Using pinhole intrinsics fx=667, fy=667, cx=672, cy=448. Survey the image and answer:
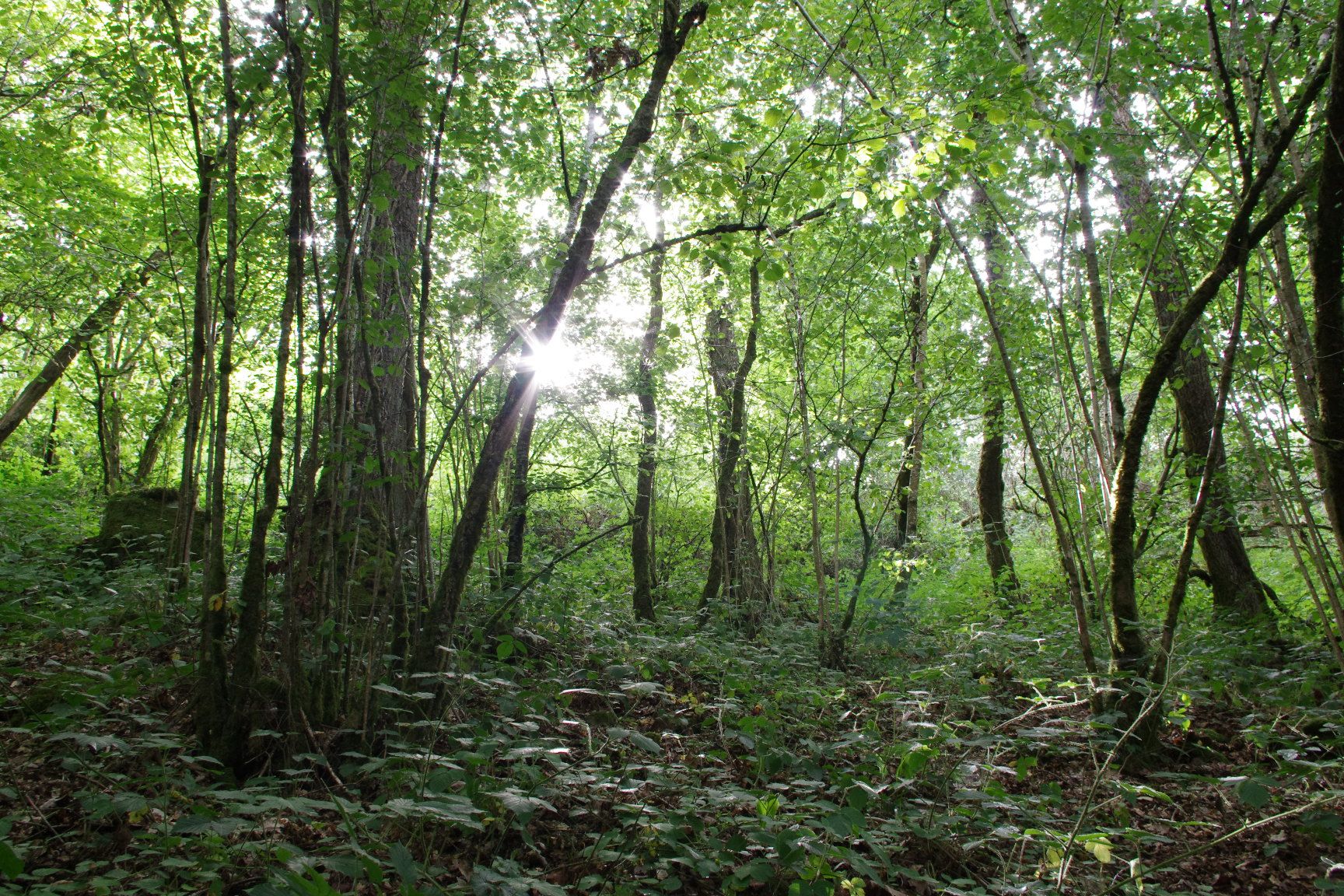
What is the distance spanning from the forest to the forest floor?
3cm

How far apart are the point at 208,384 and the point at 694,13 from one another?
2.85 meters

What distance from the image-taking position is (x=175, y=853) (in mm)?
1825

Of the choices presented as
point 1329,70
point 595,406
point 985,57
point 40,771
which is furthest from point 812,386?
point 40,771

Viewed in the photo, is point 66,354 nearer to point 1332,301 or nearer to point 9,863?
point 9,863

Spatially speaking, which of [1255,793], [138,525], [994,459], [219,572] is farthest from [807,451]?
[138,525]

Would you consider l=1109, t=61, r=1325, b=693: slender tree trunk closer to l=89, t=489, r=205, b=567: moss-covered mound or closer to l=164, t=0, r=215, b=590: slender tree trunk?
l=164, t=0, r=215, b=590: slender tree trunk

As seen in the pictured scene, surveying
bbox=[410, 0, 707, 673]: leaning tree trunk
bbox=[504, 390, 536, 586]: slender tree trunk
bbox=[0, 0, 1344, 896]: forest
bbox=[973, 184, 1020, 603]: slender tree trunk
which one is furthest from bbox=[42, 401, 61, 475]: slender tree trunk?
bbox=[973, 184, 1020, 603]: slender tree trunk

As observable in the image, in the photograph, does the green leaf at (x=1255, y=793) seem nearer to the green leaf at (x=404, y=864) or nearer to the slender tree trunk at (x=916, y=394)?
the green leaf at (x=404, y=864)

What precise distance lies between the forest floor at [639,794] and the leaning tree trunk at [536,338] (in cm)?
41

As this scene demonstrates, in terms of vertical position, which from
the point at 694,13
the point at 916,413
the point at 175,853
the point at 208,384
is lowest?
the point at 175,853

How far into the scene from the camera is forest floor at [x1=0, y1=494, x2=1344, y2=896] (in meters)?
1.76

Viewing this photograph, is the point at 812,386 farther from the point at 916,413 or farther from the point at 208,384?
the point at 208,384

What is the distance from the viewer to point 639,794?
2514 millimetres

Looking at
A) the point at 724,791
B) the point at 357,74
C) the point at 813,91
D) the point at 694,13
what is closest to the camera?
the point at 724,791
